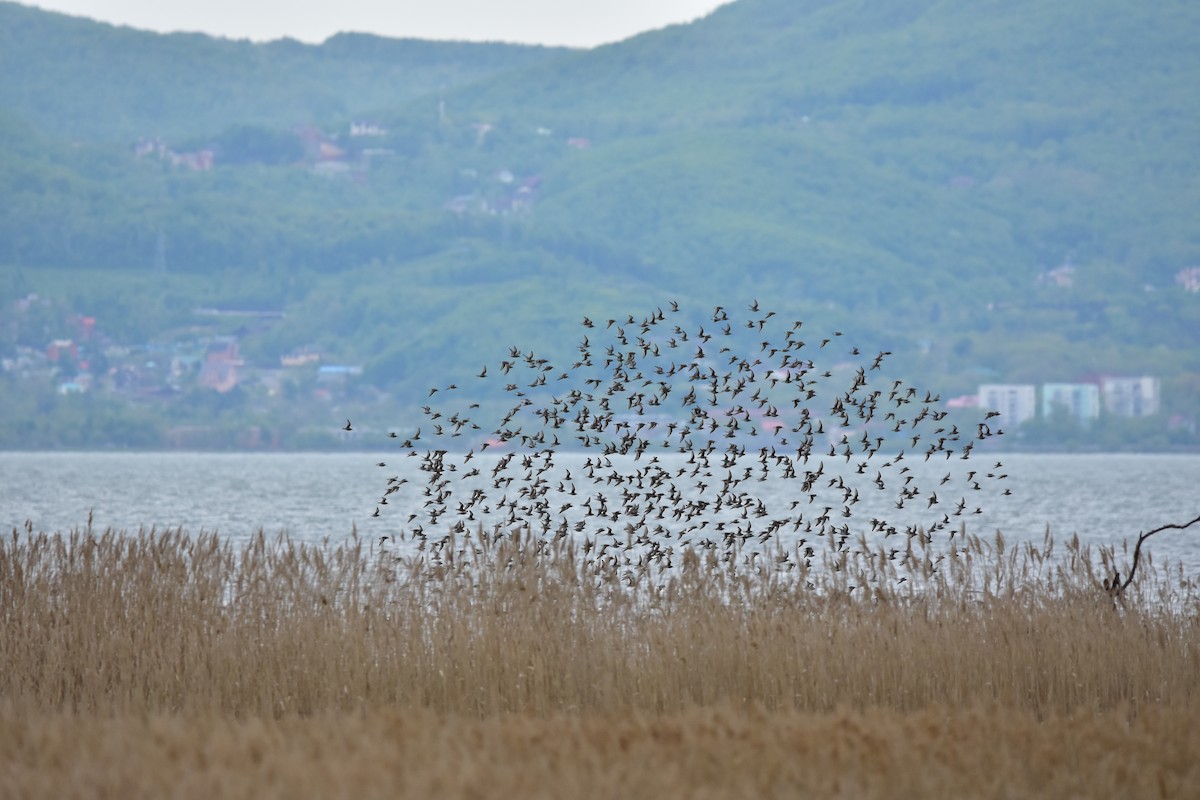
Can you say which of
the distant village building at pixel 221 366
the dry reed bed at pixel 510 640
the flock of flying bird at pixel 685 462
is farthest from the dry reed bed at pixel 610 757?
the distant village building at pixel 221 366

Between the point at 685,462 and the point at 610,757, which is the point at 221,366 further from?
the point at 610,757

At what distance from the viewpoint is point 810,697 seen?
1279 cm

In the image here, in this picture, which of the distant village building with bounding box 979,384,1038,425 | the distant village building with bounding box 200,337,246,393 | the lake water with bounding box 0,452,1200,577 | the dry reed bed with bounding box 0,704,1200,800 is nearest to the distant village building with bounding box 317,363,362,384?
the distant village building with bounding box 200,337,246,393

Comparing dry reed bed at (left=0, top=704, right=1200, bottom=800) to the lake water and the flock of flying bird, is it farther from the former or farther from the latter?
the lake water

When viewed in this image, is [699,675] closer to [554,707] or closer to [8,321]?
[554,707]

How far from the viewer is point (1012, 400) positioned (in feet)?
575

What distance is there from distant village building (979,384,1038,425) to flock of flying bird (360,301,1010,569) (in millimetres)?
9621

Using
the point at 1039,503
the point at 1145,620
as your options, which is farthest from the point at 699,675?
the point at 1039,503

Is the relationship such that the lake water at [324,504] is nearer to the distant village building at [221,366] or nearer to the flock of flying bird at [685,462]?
the flock of flying bird at [685,462]

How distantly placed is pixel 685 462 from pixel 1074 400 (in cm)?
14944

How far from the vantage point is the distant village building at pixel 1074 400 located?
175125 mm

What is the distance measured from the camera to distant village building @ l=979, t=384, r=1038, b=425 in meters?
172

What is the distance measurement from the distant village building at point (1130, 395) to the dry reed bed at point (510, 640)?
169238 millimetres

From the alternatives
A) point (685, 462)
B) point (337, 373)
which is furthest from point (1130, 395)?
point (685, 462)
